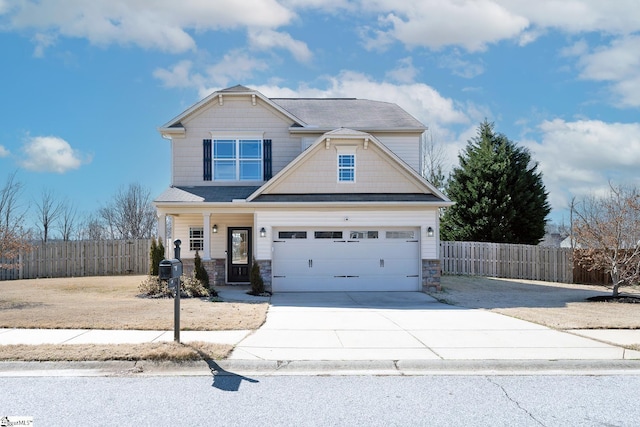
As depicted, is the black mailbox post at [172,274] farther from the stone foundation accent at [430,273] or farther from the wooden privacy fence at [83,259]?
the wooden privacy fence at [83,259]

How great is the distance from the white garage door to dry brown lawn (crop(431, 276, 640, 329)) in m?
1.50

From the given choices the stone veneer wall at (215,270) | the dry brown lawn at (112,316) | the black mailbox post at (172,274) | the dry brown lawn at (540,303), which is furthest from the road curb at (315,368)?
the stone veneer wall at (215,270)

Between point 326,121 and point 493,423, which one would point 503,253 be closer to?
point 326,121

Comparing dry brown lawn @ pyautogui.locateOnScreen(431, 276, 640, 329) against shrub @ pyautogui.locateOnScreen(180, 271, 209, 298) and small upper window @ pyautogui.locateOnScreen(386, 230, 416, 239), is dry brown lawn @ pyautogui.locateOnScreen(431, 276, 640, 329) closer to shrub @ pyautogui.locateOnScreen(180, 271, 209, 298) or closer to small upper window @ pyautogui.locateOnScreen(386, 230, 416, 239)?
small upper window @ pyautogui.locateOnScreen(386, 230, 416, 239)

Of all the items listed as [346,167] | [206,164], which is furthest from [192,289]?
[346,167]

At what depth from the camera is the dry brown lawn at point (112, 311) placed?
9953 millimetres

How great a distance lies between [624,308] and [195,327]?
11708 millimetres

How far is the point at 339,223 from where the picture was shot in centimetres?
1706

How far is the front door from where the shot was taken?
19.2 meters

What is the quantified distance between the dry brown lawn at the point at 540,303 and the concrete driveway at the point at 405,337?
900 millimetres

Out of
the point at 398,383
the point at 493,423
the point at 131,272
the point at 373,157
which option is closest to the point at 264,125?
the point at 373,157

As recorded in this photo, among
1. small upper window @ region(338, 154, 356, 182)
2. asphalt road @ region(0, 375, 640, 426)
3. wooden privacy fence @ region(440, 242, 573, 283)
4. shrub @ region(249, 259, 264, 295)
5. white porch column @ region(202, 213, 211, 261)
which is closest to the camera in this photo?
asphalt road @ region(0, 375, 640, 426)

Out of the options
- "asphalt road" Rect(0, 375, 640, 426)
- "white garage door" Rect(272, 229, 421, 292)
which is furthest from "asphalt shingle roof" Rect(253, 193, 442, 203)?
"asphalt road" Rect(0, 375, 640, 426)

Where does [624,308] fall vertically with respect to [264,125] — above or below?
below
